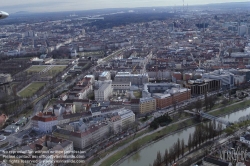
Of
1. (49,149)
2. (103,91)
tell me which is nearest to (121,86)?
A: (103,91)

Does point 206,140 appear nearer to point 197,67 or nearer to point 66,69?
point 197,67

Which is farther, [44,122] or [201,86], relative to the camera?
[201,86]

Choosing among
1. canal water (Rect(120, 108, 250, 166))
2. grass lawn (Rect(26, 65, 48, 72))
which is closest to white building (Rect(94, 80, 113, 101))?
canal water (Rect(120, 108, 250, 166))

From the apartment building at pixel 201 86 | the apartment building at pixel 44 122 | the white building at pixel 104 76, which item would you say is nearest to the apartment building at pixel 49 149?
the apartment building at pixel 44 122

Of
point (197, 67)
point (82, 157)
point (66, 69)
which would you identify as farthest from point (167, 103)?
point (66, 69)

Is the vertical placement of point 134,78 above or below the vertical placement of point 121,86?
above

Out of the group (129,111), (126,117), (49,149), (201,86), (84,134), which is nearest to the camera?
(49,149)

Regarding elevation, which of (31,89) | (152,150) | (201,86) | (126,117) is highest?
(201,86)

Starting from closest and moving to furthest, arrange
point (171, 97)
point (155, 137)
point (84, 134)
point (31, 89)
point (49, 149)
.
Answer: point (49, 149), point (84, 134), point (155, 137), point (171, 97), point (31, 89)

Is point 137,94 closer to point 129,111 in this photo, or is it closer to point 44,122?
point 129,111

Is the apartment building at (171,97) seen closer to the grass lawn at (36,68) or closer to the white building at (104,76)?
the white building at (104,76)
